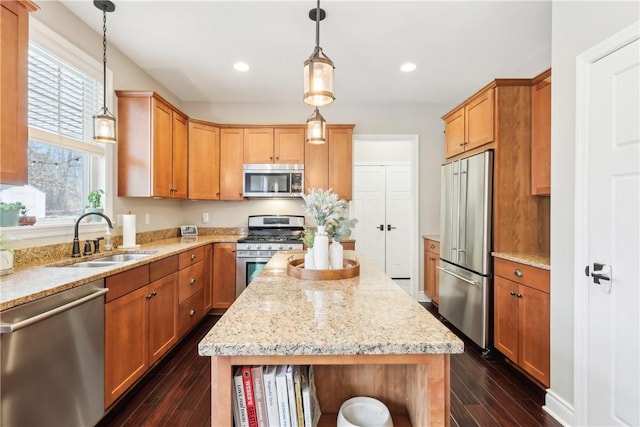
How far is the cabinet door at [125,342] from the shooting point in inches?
70.5

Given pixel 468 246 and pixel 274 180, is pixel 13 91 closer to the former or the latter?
pixel 274 180

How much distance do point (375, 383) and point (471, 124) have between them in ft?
8.70

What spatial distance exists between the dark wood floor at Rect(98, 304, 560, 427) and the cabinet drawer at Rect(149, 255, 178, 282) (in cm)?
75

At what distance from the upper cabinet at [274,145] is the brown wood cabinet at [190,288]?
1.40 m

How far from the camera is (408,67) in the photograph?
321cm

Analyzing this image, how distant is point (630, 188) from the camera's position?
1.45 meters

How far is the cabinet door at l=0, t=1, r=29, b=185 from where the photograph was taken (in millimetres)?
1449

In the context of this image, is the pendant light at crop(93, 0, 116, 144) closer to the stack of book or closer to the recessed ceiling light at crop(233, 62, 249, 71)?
the recessed ceiling light at crop(233, 62, 249, 71)

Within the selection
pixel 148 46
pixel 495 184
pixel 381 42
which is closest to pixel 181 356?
pixel 148 46

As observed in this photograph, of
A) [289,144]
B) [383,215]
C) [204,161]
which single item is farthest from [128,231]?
[383,215]

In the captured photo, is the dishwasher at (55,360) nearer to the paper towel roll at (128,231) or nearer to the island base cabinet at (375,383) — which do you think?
the island base cabinet at (375,383)

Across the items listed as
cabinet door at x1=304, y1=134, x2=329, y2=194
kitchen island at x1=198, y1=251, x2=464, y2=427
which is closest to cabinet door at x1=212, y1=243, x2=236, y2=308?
cabinet door at x1=304, y1=134, x2=329, y2=194

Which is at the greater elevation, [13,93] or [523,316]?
[13,93]

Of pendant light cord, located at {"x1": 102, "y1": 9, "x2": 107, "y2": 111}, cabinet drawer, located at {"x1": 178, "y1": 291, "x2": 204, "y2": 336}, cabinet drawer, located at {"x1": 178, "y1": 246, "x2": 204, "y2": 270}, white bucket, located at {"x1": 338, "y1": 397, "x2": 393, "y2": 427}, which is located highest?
pendant light cord, located at {"x1": 102, "y1": 9, "x2": 107, "y2": 111}
